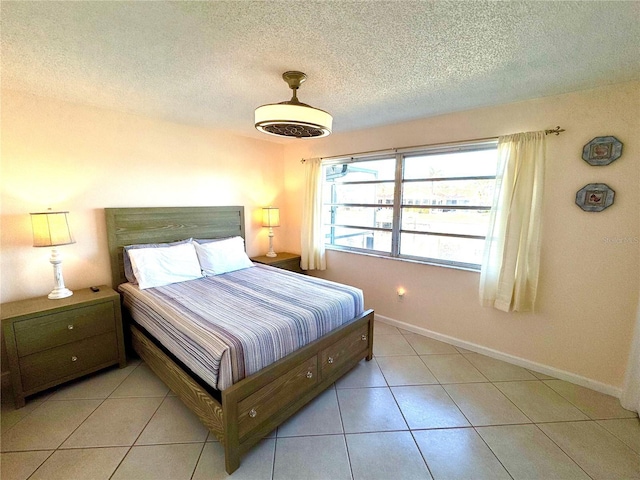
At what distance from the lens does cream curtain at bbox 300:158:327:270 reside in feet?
12.1

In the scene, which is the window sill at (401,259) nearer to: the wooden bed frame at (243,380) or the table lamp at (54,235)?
the wooden bed frame at (243,380)

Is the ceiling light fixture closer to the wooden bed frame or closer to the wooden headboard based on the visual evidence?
the wooden bed frame

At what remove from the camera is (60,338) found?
210 cm

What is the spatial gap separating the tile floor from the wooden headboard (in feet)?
3.84

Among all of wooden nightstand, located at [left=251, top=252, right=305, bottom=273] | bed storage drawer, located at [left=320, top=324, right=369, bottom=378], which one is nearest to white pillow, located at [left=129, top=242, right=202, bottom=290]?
wooden nightstand, located at [left=251, top=252, right=305, bottom=273]

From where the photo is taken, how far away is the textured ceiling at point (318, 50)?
1.26 m

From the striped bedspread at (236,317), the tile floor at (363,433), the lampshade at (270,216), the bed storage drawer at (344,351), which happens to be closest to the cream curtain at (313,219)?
the lampshade at (270,216)

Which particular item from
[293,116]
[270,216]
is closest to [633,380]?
[293,116]

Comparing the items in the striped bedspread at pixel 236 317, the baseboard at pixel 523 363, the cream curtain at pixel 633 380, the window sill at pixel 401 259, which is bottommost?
the baseboard at pixel 523 363

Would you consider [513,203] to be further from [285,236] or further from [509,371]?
[285,236]

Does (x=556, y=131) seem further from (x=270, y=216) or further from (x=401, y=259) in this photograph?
(x=270, y=216)

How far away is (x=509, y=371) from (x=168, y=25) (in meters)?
3.45

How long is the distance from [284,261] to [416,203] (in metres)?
1.85

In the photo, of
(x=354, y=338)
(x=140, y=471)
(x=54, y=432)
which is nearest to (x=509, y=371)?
(x=354, y=338)
